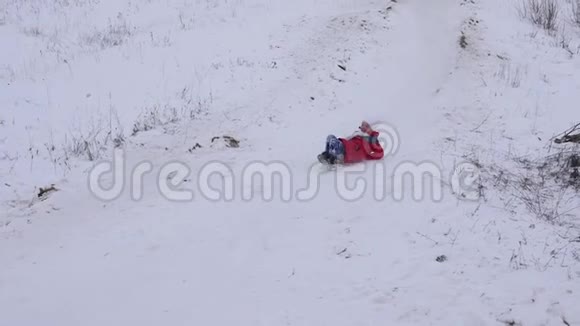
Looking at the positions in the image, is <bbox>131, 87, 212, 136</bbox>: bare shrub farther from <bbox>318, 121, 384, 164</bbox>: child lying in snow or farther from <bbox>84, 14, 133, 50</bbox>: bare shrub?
<bbox>84, 14, 133, 50</bbox>: bare shrub

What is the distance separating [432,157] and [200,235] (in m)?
3.58

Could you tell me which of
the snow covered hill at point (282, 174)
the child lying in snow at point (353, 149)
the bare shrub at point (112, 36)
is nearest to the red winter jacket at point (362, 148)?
the child lying in snow at point (353, 149)

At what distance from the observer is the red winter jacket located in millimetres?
7191

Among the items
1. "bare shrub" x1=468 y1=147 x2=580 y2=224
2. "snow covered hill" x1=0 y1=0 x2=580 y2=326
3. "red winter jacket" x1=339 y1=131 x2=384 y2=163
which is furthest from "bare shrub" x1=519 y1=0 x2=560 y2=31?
"red winter jacket" x1=339 y1=131 x2=384 y2=163

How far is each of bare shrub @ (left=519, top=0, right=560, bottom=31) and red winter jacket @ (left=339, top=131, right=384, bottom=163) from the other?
8016 mm

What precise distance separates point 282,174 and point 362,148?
1.26 meters

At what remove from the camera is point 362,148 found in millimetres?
7324

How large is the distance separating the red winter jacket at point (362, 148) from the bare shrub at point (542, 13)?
26.3 feet

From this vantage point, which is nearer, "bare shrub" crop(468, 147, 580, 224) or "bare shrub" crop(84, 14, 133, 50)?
"bare shrub" crop(468, 147, 580, 224)

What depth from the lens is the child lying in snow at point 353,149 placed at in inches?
278

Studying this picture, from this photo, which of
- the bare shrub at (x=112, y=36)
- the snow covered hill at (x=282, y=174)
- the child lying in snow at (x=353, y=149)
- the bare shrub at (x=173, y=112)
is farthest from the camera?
the bare shrub at (x=112, y=36)

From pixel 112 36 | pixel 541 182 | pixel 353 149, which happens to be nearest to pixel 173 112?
pixel 353 149

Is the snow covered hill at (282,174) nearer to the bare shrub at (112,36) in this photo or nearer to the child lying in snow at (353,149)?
the bare shrub at (112,36)

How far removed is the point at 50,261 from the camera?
5.27 meters
